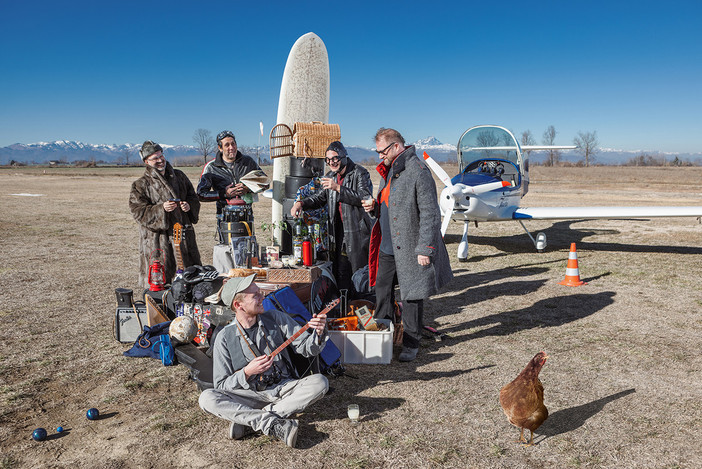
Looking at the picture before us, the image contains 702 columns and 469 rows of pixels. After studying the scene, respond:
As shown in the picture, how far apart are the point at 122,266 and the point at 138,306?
12.8ft

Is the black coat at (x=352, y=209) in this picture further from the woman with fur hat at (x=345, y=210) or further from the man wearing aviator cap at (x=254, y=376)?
the man wearing aviator cap at (x=254, y=376)

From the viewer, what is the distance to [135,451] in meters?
2.97

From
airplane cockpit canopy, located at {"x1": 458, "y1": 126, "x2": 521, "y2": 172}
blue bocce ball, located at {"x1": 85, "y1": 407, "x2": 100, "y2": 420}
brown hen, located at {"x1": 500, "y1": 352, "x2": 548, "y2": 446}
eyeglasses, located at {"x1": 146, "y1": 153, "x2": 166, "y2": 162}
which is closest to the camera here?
brown hen, located at {"x1": 500, "y1": 352, "x2": 548, "y2": 446}

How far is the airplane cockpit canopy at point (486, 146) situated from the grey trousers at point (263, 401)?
8825 millimetres

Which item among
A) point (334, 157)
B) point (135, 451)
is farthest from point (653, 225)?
point (135, 451)

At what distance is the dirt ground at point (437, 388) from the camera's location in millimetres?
2939

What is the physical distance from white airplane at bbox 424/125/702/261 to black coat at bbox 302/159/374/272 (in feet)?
13.0

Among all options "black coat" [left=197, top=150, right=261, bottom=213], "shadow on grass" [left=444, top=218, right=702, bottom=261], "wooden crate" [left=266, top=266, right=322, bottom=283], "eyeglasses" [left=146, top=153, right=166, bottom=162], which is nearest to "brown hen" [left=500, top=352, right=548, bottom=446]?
"wooden crate" [left=266, top=266, right=322, bottom=283]

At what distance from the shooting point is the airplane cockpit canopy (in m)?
11.1

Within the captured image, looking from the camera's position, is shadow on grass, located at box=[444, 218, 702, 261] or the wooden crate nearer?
the wooden crate

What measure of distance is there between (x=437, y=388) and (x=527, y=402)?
102cm

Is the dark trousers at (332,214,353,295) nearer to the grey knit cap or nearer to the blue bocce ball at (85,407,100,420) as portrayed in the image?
the grey knit cap

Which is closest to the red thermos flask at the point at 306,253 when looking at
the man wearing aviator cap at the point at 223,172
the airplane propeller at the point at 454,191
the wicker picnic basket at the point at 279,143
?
the man wearing aviator cap at the point at 223,172

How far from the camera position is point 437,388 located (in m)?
3.83
